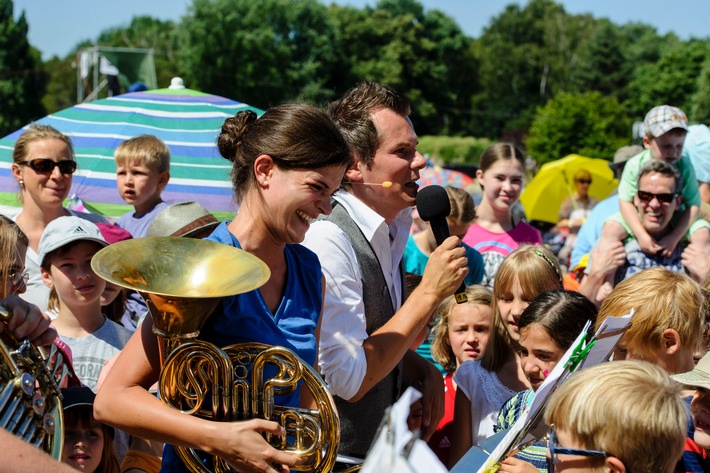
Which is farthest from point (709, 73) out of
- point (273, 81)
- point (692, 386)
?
point (692, 386)

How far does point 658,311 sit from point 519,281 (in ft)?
2.80

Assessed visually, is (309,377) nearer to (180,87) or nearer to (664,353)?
(664,353)

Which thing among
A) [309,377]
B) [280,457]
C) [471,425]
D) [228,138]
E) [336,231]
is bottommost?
[471,425]

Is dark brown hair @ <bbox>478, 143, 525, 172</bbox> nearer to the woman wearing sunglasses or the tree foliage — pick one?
the woman wearing sunglasses

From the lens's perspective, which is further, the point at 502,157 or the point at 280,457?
the point at 502,157

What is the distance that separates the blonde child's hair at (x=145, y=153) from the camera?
5.08 m

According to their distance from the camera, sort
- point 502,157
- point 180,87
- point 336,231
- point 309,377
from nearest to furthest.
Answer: point 309,377 < point 336,231 < point 502,157 < point 180,87

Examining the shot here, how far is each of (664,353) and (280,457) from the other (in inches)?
59.0

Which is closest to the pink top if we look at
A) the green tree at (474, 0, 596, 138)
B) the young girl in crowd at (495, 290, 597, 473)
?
the young girl in crowd at (495, 290, 597, 473)

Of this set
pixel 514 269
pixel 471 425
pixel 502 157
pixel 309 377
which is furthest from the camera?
pixel 502 157

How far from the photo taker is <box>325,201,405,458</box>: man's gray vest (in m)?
2.96

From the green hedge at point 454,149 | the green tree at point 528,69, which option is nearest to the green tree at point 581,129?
the green hedge at point 454,149

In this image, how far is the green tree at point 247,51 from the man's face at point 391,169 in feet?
172

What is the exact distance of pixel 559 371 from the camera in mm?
2004
